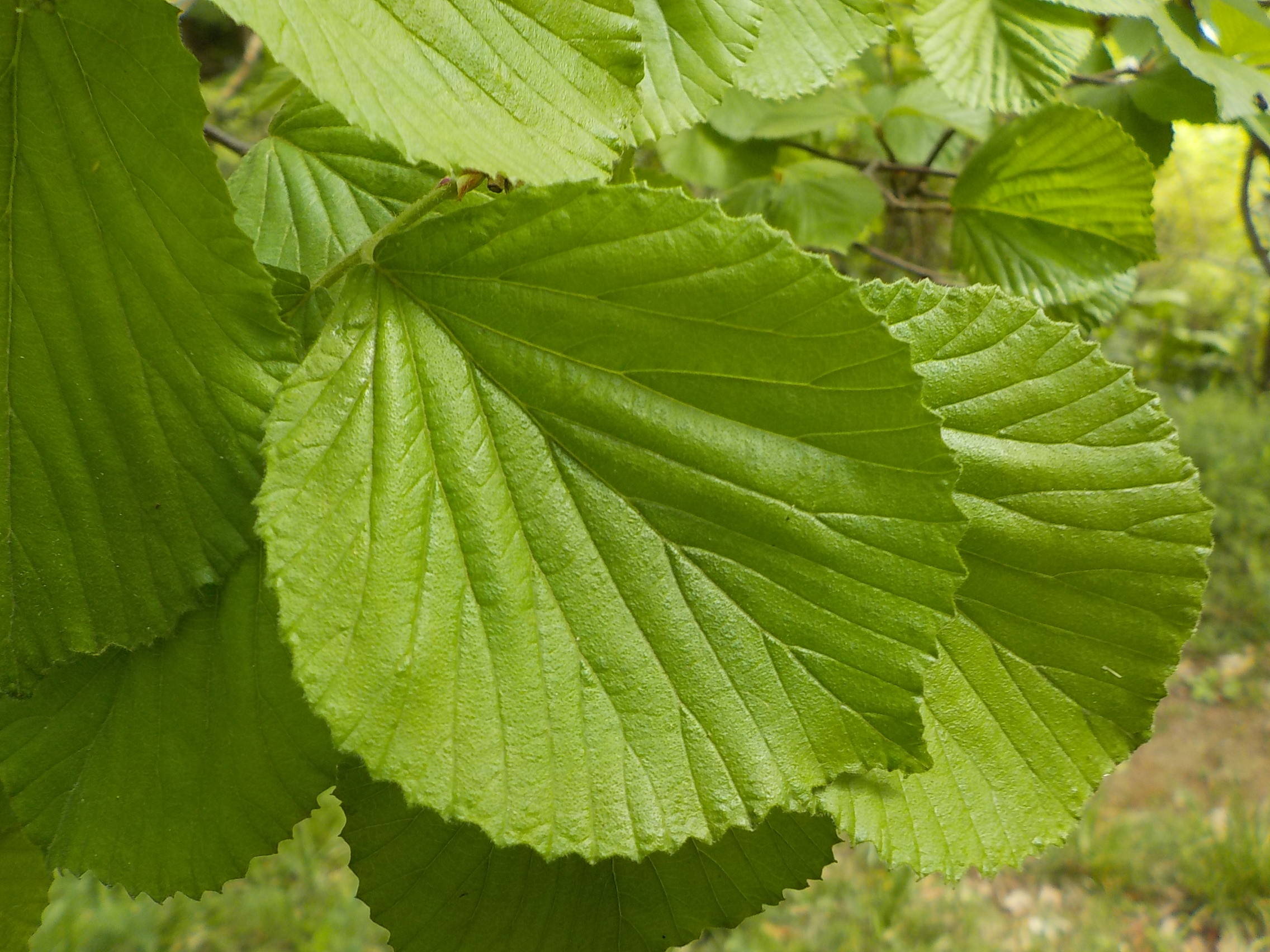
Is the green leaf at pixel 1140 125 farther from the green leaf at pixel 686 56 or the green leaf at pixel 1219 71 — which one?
the green leaf at pixel 686 56

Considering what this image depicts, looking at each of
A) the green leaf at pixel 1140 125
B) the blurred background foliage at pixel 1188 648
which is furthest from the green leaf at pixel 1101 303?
the green leaf at pixel 1140 125

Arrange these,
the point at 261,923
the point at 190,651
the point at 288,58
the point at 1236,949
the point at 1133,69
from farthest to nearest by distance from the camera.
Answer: the point at 1236,949
the point at 261,923
the point at 1133,69
the point at 190,651
the point at 288,58

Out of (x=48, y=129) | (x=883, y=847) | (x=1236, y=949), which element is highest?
(x=48, y=129)

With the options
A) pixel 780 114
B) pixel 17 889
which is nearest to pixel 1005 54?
pixel 780 114

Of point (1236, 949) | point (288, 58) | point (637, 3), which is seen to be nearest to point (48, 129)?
point (288, 58)

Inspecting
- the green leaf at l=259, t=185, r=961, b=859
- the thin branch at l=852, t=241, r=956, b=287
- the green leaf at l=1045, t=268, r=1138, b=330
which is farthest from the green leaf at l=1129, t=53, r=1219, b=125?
the green leaf at l=259, t=185, r=961, b=859

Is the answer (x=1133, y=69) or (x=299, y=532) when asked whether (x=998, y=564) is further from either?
(x=1133, y=69)

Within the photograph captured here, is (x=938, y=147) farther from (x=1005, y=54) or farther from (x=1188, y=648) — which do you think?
(x=1188, y=648)
